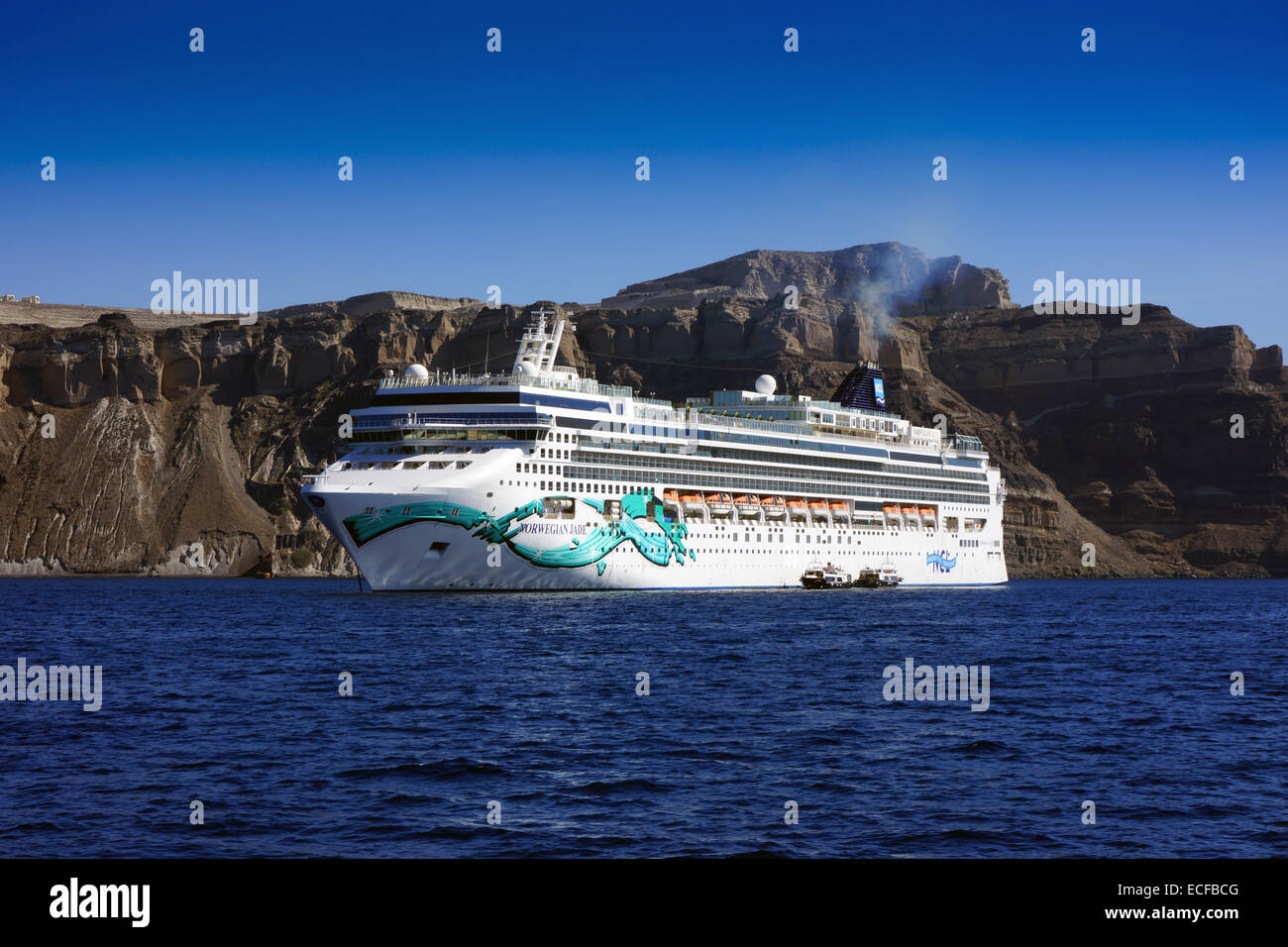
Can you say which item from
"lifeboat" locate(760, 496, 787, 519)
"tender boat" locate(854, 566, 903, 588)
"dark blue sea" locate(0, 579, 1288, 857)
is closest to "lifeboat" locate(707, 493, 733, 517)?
"lifeboat" locate(760, 496, 787, 519)

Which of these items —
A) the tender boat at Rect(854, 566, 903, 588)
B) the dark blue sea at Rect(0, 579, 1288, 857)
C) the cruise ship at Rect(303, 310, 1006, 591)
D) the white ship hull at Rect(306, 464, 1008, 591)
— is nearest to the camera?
the dark blue sea at Rect(0, 579, 1288, 857)

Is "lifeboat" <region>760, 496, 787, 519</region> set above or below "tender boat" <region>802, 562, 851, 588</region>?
above

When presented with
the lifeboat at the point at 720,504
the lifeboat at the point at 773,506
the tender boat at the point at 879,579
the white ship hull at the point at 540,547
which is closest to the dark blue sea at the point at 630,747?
the white ship hull at the point at 540,547

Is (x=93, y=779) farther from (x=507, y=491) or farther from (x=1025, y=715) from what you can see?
(x=507, y=491)

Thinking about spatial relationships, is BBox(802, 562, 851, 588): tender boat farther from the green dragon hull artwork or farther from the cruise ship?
the green dragon hull artwork

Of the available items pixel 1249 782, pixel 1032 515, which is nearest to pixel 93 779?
pixel 1249 782
